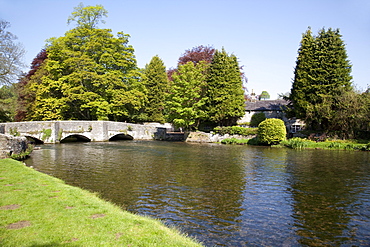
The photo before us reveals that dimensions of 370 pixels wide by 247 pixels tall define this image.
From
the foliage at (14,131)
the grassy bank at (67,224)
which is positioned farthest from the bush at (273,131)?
the foliage at (14,131)

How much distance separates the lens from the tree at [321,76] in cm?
3103

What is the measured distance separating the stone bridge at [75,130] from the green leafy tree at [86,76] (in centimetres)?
348

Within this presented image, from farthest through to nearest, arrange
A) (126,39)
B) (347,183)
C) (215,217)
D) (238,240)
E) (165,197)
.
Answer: (126,39) → (347,183) → (165,197) → (215,217) → (238,240)

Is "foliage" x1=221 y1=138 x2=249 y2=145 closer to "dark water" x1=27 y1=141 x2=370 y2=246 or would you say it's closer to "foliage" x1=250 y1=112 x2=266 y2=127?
"foliage" x1=250 y1=112 x2=266 y2=127

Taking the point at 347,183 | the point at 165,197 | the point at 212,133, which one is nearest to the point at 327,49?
the point at 212,133

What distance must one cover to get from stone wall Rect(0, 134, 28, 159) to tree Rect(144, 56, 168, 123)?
1113 inches

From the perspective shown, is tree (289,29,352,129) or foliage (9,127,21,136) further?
tree (289,29,352,129)

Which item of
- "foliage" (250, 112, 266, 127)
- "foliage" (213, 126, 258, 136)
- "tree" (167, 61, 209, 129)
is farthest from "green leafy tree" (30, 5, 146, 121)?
"foliage" (250, 112, 266, 127)

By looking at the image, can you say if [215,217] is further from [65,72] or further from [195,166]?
[65,72]

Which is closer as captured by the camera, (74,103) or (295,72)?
(295,72)

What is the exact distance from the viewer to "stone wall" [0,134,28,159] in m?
15.9

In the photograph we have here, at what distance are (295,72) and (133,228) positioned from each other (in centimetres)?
3365

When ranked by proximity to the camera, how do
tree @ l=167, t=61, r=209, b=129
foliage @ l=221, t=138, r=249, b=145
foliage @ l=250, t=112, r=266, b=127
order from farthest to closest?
foliage @ l=250, t=112, r=266, b=127
tree @ l=167, t=61, r=209, b=129
foliage @ l=221, t=138, r=249, b=145

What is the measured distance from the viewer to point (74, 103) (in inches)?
1555
